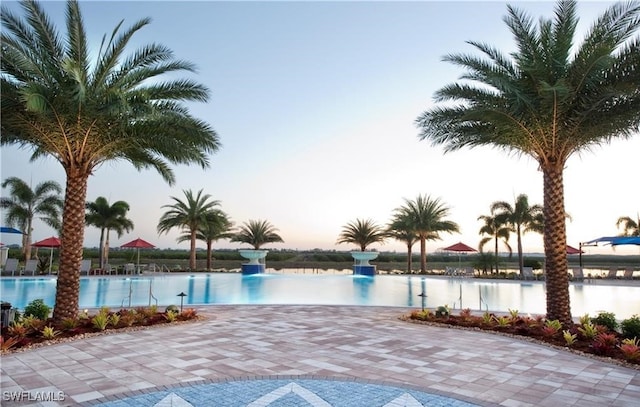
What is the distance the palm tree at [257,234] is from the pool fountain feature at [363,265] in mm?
7898

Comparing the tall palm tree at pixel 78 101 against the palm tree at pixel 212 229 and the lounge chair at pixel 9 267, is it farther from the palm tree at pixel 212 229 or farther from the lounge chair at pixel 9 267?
the palm tree at pixel 212 229

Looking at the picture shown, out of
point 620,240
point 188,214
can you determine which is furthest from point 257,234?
point 620,240

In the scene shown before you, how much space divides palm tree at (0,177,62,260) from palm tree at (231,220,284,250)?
13.5 meters

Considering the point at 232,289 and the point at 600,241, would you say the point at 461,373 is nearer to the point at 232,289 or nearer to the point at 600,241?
the point at 232,289

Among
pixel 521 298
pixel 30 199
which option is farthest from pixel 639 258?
pixel 30 199

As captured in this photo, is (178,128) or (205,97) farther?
(205,97)

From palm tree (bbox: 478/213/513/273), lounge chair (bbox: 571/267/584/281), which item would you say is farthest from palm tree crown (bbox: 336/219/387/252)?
lounge chair (bbox: 571/267/584/281)

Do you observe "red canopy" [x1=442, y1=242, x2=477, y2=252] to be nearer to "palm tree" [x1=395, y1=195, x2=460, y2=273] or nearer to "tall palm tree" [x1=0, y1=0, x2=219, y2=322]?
"palm tree" [x1=395, y1=195, x2=460, y2=273]

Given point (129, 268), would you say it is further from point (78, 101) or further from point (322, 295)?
point (78, 101)

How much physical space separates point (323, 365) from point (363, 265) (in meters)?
24.1

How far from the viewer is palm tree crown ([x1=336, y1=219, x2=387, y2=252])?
113 ft

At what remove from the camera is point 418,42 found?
49.0 feet

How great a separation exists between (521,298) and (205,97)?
1501 centimetres

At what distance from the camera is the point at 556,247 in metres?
9.29
